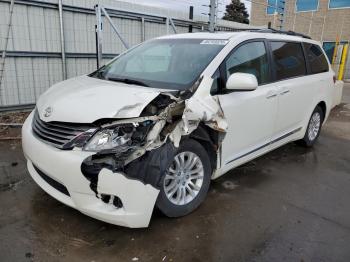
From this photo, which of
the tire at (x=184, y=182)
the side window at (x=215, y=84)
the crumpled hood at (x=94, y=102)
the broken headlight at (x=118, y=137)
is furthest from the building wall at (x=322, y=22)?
the broken headlight at (x=118, y=137)

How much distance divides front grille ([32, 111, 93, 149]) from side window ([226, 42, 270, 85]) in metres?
1.59

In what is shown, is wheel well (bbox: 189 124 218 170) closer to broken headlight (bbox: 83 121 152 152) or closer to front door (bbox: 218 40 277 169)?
front door (bbox: 218 40 277 169)

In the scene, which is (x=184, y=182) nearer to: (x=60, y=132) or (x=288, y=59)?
(x=60, y=132)

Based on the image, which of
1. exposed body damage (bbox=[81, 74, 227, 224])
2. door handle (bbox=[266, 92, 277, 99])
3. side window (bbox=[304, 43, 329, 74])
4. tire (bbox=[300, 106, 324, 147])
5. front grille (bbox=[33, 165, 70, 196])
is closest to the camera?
exposed body damage (bbox=[81, 74, 227, 224])

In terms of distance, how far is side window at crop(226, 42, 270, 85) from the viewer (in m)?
3.39

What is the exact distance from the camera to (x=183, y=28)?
30.5 ft

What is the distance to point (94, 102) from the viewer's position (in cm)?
270

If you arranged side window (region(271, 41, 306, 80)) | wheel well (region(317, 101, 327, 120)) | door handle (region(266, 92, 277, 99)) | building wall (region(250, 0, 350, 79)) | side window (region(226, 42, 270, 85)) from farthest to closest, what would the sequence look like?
building wall (region(250, 0, 350, 79)), wheel well (region(317, 101, 327, 120)), side window (region(271, 41, 306, 80)), door handle (region(266, 92, 277, 99)), side window (region(226, 42, 270, 85))

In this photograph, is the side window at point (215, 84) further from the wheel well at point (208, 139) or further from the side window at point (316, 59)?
the side window at point (316, 59)

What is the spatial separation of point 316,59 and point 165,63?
8.77ft

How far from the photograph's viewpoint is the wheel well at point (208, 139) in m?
2.94

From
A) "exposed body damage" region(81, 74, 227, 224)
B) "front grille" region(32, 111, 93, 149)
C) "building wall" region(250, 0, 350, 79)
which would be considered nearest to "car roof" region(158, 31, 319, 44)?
"exposed body damage" region(81, 74, 227, 224)

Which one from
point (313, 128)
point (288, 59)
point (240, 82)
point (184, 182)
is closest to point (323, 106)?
point (313, 128)

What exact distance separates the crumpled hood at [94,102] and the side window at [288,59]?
1.87 meters
